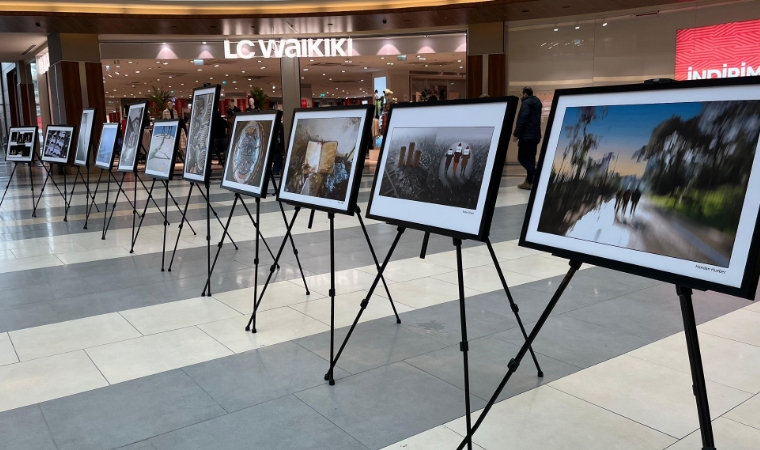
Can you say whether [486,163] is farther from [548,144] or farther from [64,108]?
[64,108]

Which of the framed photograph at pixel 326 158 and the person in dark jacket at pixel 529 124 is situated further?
the person in dark jacket at pixel 529 124

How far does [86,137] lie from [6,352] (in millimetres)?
5000

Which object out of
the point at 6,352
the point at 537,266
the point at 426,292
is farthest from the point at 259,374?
the point at 537,266

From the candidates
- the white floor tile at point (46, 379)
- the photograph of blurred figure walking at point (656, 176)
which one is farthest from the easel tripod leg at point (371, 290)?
the white floor tile at point (46, 379)

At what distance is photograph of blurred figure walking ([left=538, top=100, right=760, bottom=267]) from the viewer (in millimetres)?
1588

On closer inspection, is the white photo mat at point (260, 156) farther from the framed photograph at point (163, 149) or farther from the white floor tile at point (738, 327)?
the white floor tile at point (738, 327)

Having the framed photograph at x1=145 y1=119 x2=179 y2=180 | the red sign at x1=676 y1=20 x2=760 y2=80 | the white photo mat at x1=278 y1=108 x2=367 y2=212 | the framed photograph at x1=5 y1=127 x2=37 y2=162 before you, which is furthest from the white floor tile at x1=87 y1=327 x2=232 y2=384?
the red sign at x1=676 y1=20 x2=760 y2=80

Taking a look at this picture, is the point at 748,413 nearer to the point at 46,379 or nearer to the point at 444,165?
the point at 444,165

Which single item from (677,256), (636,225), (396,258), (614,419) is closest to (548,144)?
(636,225)

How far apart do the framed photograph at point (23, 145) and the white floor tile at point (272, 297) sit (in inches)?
251

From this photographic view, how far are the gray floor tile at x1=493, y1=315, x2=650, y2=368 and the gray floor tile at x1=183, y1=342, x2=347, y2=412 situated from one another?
3.53ft

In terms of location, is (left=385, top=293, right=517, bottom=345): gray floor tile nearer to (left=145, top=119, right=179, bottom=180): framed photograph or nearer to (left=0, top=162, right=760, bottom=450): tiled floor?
(left=0, top=162, right=760, bottom=450): tiled floor

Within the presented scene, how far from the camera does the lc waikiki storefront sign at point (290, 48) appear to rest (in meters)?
15.8

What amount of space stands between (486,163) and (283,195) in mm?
1525
